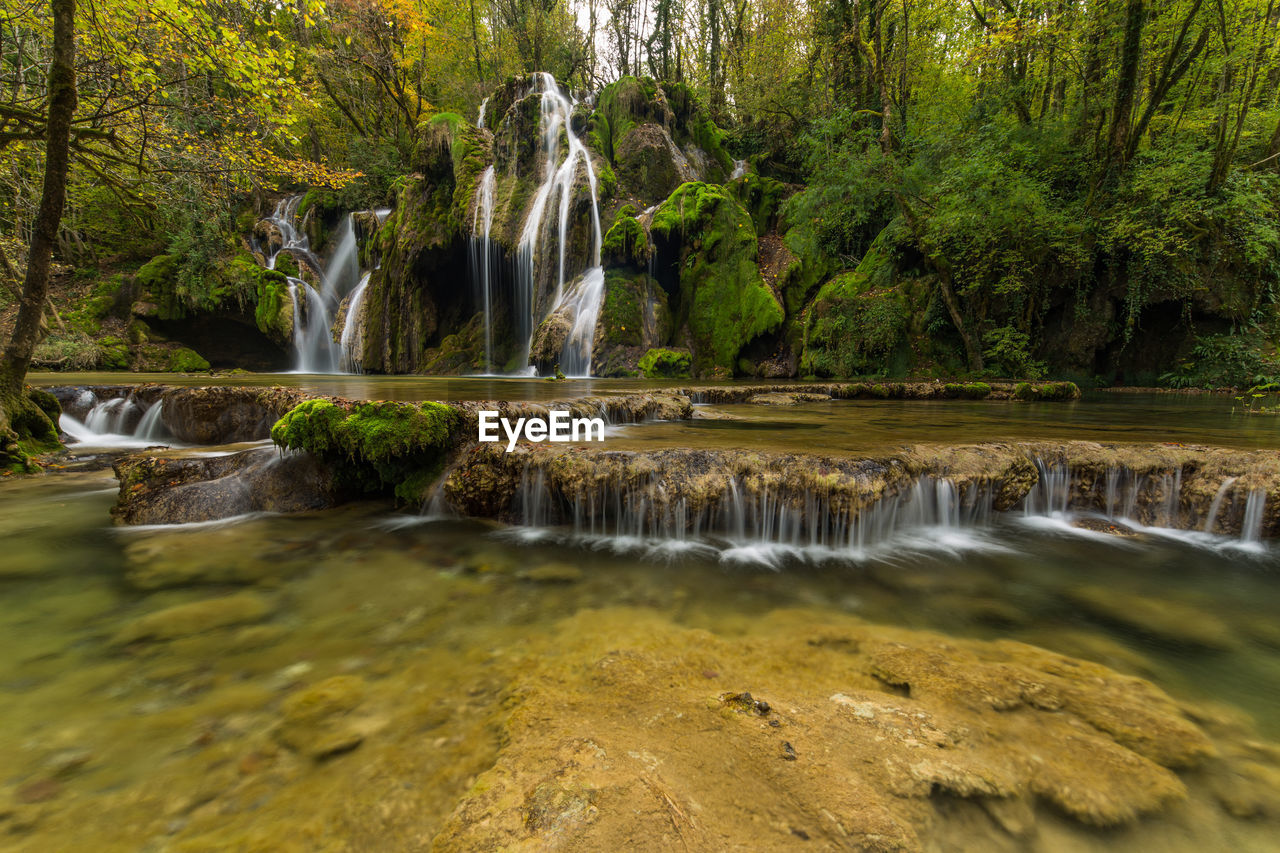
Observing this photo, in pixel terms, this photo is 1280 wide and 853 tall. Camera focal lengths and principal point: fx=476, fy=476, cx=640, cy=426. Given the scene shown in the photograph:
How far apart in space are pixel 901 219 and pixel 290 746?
50.3 feet

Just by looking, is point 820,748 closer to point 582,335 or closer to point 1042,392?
point 1042,392

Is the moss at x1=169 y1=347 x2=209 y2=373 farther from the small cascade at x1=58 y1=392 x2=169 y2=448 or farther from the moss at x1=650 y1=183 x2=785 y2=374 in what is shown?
the moss at x1=650 y1=183 x2=785 y2=374

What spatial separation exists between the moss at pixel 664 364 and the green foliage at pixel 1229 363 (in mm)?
11383

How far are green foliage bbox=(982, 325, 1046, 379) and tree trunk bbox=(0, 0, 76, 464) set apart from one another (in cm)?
1539

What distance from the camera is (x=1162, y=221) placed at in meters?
9.75

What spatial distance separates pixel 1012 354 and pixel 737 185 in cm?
1165

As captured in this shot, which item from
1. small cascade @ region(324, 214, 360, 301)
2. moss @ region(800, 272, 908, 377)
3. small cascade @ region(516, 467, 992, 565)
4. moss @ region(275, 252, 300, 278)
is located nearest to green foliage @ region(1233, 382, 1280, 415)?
moss @ region(800, 272, 908, 377)

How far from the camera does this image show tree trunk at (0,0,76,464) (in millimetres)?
4188

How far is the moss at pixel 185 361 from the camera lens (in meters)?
17.1

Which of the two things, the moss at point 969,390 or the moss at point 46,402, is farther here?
the moss at point 969,390

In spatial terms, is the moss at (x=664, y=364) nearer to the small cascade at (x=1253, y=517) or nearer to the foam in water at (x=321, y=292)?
the small cascade at (x=1253, y=517)

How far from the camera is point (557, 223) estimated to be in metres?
16.1

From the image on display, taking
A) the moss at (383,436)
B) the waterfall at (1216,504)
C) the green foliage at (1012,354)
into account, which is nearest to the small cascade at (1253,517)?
the waterfall at (1216,504)

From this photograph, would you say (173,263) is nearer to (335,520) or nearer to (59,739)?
(335,520)
